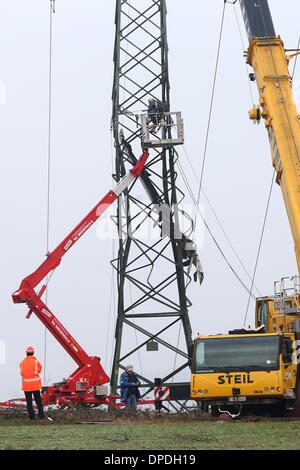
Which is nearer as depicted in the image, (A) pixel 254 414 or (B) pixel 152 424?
(B) pixel 152 424

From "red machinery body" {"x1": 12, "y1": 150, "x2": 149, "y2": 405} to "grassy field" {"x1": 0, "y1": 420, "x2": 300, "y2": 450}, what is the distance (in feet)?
27.2

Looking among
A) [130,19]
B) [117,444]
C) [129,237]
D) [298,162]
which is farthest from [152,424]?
[130,19]

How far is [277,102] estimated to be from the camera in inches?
878

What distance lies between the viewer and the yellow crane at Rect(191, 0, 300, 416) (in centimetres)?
2133

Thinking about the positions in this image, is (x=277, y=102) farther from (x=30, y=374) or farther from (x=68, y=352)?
(x=68, y=352)

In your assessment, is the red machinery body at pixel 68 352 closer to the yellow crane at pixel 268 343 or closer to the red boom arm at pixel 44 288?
the red boom arm at pixel 44 288

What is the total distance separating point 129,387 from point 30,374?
5.23 m

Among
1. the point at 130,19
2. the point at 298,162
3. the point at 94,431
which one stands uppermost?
the point at 130,19

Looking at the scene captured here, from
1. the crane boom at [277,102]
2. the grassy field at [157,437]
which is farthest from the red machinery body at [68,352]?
the crane boom at [277,102]

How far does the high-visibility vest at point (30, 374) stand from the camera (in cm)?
2128

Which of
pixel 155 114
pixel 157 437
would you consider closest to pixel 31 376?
pixel 157 437
